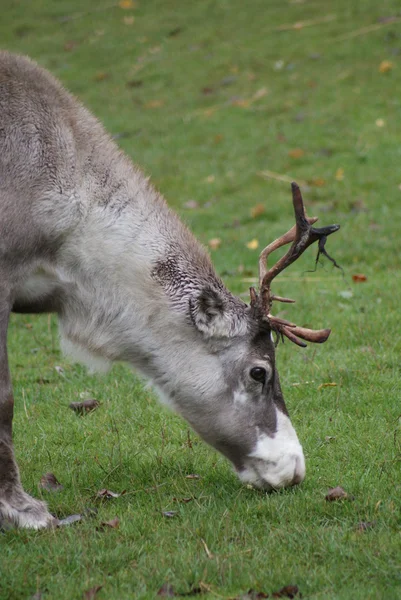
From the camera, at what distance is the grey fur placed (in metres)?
4.86

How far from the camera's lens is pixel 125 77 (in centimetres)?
1827

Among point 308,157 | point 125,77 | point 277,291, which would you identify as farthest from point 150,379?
point 125,77

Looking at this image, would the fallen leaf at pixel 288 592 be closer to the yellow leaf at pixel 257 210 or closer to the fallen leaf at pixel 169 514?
the fallen leaf at pixel 169 514

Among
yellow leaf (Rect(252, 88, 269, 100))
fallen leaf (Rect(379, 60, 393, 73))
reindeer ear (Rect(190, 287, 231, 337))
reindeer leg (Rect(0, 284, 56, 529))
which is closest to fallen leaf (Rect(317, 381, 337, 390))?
reindeer ear (Rect(190, 287, 231, 337))

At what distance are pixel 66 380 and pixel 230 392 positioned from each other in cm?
231

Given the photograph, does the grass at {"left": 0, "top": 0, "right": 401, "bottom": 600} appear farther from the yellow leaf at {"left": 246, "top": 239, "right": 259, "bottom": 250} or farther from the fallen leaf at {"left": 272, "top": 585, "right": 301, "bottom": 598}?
the yellow leaf at {"left": 246, "top": 239, "right": 259, "bottom": 250}

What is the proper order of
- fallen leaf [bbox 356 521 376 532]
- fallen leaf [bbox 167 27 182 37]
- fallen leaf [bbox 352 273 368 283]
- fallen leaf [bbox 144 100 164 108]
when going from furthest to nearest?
fallen leaf [bbox 167 27 182 37] → fallen leaf [bbox 144 100 164 108] → fallen leaf [bbox 352 273 368 283] → fallen leaf [bbox 356 521 376 532]

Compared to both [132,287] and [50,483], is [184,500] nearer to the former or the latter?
[50,483]

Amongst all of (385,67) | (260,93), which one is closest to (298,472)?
(260,93)

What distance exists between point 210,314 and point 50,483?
1.30 metres

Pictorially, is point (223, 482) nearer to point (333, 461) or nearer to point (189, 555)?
point (333, 461)

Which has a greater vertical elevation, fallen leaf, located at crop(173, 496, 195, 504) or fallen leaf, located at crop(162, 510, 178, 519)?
fallen leaf, located at crop(162, 510, 178, 519)

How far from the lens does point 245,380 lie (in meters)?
5.04

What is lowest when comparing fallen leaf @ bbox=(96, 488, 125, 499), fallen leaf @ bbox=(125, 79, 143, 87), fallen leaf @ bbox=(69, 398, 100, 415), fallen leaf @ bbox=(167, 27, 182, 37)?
fallen leaf @ bbox=(167, 27, 182, 37)
